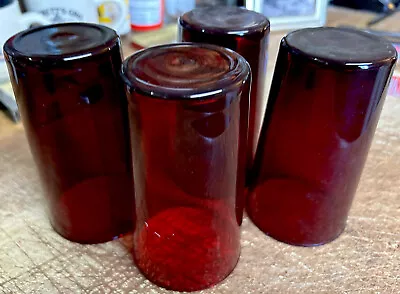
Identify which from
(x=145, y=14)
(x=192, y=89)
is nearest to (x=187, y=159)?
(x=192, y=89)

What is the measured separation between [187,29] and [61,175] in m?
0.17

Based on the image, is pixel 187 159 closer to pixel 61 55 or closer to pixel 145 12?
pixel 61 55

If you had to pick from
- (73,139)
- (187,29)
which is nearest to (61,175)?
(73,139)

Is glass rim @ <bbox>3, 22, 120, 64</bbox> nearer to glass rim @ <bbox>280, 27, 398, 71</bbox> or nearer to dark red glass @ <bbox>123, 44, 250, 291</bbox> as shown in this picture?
dark red glass @ <bbox>123, 44, 250, 291</bbox>

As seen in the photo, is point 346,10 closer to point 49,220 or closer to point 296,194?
point 296,194

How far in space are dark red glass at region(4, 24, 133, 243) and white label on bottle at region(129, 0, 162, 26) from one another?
1.55 feet

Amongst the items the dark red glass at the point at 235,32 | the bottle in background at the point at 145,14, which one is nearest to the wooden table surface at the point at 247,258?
the dark red glass at the point at 235,32

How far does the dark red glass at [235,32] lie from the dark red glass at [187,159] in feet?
0.17

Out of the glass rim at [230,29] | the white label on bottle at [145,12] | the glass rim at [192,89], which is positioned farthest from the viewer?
the white label on bottle at [145,12]

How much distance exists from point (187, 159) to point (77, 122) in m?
0.11

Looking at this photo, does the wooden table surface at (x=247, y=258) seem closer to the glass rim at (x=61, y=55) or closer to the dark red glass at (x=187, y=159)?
the dark red glass at (x=187, y=159)

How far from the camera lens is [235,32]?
0.38m

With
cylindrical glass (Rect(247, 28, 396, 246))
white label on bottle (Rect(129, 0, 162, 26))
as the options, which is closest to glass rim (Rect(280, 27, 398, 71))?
cylindrical glass (Rect(247, 28, 396, 246))

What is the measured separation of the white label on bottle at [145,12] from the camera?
83 cm
